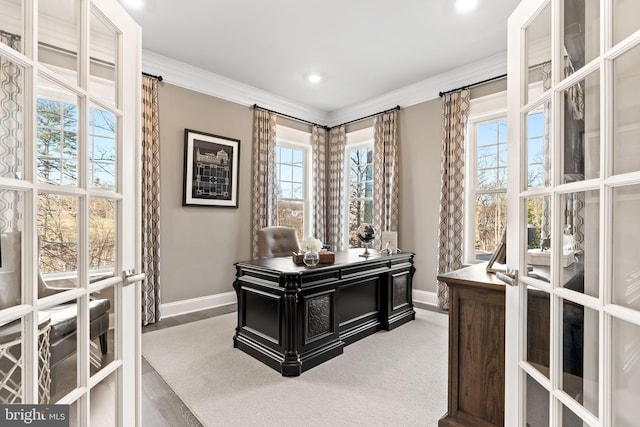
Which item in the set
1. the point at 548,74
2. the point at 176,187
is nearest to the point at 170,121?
the point at 176,187

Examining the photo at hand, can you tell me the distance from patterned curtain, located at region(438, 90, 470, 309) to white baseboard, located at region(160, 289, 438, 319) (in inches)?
10.6

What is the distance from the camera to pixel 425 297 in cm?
425

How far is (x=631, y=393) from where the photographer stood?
763 mm

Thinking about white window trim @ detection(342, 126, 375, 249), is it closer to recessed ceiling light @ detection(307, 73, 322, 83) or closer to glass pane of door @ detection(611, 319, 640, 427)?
recessed ceiling light @ detection(307, 73, 322, 83)

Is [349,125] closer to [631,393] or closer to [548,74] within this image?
[548,74]

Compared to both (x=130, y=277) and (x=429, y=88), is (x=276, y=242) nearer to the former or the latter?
(x=130, y=277)

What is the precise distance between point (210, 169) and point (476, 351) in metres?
3.62

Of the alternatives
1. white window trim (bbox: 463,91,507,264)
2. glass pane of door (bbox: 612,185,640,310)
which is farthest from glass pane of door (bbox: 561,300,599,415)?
white window trim (bbox: 463,91,507,264)

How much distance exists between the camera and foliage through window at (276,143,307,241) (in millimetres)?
5008

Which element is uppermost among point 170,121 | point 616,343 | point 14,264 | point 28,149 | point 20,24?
point 170,121

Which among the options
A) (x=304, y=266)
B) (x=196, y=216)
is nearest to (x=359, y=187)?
(x=196, y=216)

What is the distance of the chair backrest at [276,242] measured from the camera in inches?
138

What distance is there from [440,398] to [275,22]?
3.48m

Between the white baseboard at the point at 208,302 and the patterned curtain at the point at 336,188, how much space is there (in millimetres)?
1652
